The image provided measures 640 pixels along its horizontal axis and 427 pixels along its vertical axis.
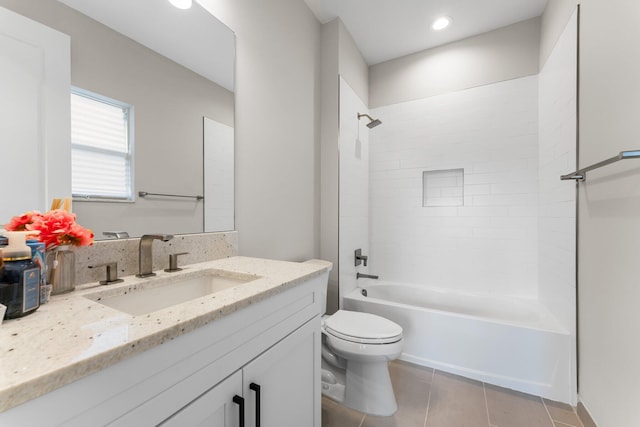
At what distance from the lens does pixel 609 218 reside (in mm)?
1268

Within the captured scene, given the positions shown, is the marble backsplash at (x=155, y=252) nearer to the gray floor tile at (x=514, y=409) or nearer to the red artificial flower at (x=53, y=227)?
the red artificial flower at (x=53, y=227)

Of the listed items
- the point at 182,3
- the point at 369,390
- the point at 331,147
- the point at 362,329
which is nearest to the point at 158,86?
the point at 182,3

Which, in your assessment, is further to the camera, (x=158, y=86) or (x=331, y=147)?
(x=331, y=147)

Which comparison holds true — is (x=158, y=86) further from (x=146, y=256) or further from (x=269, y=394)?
(x=269, y=394)

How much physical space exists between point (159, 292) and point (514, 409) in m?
2.02

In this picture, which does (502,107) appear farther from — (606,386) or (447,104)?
(606,386)

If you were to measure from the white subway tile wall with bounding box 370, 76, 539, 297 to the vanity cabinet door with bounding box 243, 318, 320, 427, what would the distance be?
187 centimetres

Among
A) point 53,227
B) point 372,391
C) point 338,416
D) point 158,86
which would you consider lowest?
point 338,416

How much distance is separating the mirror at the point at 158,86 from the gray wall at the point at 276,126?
0.11m

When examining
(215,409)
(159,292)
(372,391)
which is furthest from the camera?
(372,391)

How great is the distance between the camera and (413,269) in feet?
8.87

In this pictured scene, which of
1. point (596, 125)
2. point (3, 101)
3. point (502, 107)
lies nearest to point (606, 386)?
point (596, 125)

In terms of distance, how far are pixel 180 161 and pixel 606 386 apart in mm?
2228

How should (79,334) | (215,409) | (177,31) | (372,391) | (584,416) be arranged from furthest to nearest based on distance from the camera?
(372,391)
(584,416)
(177,31)
(215,409)
(79,334)
